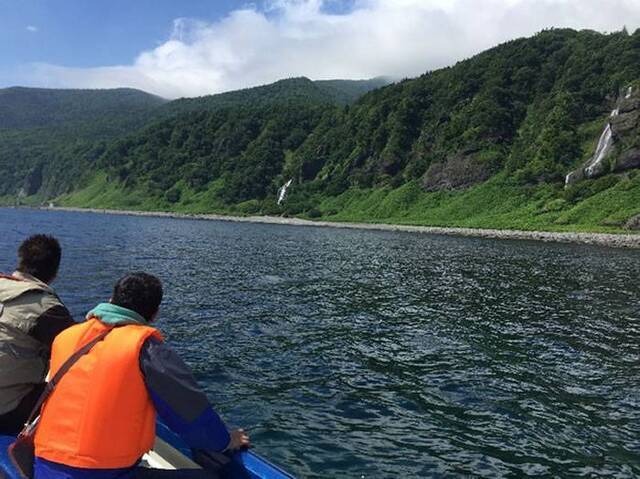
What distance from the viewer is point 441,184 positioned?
12862cm

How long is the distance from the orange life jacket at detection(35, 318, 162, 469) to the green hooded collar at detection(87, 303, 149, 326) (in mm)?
187

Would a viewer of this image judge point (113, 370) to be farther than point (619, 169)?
No

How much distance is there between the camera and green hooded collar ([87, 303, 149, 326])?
4727mm

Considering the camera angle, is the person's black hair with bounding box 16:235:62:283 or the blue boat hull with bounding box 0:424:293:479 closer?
the blue boat hull with bounding box 0:424:293:479

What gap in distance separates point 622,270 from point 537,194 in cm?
6605

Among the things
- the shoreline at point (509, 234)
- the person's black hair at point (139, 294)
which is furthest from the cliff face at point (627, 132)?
the person's black hair at point (139, 294)

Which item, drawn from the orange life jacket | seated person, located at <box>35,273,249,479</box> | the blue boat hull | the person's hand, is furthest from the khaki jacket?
the person's hand

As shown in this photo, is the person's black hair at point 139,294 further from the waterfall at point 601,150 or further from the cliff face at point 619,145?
the waterfall at point 601,150

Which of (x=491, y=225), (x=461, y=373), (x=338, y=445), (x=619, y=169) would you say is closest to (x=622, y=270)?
(x=461, y=373)

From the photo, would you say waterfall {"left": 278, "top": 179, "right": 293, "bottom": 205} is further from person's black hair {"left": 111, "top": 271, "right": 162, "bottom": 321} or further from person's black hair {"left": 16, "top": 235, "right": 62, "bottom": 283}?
person's black hair {"left": 111, "top": 271, "right": 162, "bottom": 321}

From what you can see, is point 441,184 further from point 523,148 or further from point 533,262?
point 533,262

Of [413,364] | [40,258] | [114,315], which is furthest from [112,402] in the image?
[413,364]

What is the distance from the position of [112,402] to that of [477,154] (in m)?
134

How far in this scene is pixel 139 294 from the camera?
16.7 ft
